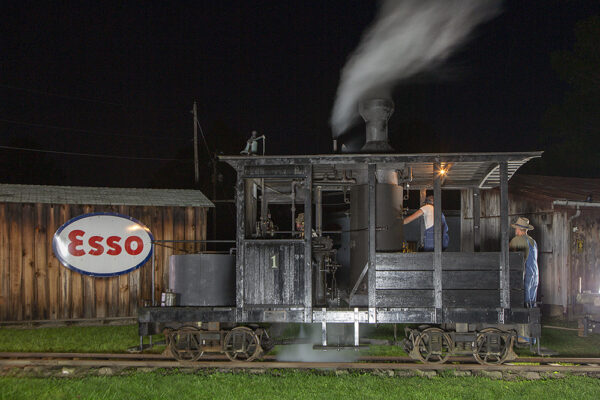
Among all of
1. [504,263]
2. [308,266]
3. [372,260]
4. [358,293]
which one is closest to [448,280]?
[504,263]

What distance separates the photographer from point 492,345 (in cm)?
802

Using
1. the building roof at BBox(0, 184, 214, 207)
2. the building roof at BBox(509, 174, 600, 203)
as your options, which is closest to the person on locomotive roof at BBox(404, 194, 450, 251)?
the building roof at BBox(509, 174, 600, 203)

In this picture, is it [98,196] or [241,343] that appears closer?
[241,343]

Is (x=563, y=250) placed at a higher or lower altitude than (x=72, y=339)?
higher

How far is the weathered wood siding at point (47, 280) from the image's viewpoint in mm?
11820

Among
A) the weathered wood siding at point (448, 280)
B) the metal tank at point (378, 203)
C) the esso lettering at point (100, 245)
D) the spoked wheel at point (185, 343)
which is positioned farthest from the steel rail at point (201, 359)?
the esso lettering at point (100, 245)

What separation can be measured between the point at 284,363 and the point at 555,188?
423 inches

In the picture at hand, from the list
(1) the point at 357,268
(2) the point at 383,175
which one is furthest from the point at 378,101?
(1) the point at 357,268

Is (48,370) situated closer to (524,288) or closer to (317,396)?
(317,396)

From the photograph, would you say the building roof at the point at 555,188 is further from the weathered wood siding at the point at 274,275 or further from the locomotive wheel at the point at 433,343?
the weathered wood siding at the point at 274,275

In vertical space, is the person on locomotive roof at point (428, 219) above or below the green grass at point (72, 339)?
above

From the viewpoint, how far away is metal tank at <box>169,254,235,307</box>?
27.4 ft

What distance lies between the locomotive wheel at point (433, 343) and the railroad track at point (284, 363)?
0.16m

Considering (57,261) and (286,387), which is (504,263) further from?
(57,261)
